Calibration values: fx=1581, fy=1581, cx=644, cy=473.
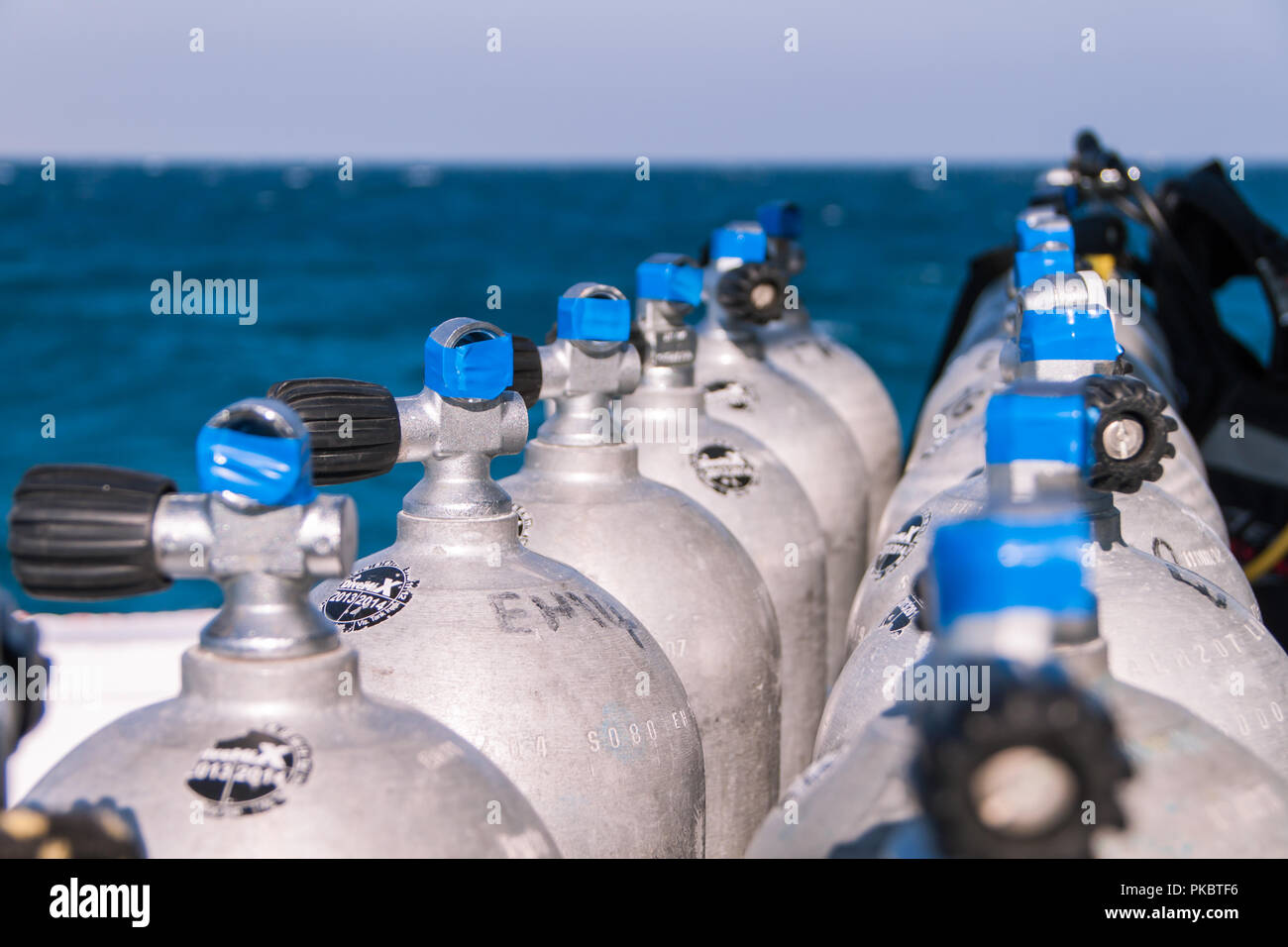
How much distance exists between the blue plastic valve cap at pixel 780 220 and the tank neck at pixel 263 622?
4304 millimetres

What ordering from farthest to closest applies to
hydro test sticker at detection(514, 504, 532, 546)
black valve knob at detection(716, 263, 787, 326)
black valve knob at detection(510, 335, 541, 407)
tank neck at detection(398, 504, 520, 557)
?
black valve knob at detection(716, 263, 787, 326) < hydro test sticker at detection(514, 504, 532, 546) < black valve knob at detection(510, 335, 541, 407) < tank neck at detection(398, 504, 520, 557)

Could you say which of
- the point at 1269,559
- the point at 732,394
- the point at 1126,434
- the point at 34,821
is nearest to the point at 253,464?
the point at 34,821

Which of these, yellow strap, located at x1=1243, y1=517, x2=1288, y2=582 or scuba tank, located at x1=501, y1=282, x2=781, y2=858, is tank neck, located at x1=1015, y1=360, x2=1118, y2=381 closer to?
scuba tank, located at x1=501, y1=282, x2=781, y2=858

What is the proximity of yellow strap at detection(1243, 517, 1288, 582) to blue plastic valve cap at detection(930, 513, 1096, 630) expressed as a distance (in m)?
4.51

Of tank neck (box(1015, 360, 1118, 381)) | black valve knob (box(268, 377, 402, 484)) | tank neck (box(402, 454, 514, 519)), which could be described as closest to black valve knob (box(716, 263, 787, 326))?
tank neck (box(1015, 360, 1118, 381))

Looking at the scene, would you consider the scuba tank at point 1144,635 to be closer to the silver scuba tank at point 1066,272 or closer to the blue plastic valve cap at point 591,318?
the silver scuba tank at point 1066,272

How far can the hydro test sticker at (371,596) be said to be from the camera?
2230mm

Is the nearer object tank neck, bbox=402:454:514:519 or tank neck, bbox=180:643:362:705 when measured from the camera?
tank neck, bbox=180:643:362:705

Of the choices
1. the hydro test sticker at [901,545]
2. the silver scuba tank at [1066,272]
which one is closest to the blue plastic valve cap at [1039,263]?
the silver scuba tank at [1066,272]

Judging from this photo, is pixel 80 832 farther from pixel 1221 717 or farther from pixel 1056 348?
pixel 1056 348

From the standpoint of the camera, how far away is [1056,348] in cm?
246

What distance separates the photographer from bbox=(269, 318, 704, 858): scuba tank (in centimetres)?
211

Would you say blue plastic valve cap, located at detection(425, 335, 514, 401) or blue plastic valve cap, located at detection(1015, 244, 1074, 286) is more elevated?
blue plastic valve cap, located at detection(1015, 244, 1074, 286)
